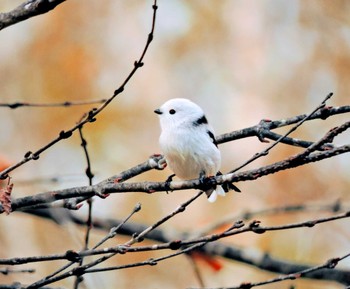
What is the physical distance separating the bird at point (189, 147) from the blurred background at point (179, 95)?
5.77m

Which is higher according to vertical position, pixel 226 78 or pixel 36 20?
pixel 36 20

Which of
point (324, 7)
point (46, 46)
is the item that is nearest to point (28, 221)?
point (46, 46)

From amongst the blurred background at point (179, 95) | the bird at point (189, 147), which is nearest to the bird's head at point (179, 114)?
the bird at point (189, 147)

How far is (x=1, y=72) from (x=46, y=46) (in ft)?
4.43

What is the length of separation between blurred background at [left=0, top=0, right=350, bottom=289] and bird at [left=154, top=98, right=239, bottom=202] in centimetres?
577

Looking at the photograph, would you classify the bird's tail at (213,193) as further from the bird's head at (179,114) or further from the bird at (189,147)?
the bird's head at (179,114)

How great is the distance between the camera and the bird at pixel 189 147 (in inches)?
103

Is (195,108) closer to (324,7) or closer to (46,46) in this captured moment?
(324,7)

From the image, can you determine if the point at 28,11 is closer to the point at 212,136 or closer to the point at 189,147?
the point at 189,147

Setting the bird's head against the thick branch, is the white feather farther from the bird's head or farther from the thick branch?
the thick branch

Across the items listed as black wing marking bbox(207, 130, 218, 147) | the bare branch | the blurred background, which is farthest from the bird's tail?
the blurred background

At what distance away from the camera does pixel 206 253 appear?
13.5 feet

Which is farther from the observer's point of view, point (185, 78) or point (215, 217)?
point (185, 78)

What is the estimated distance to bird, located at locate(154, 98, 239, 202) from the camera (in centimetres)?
262
